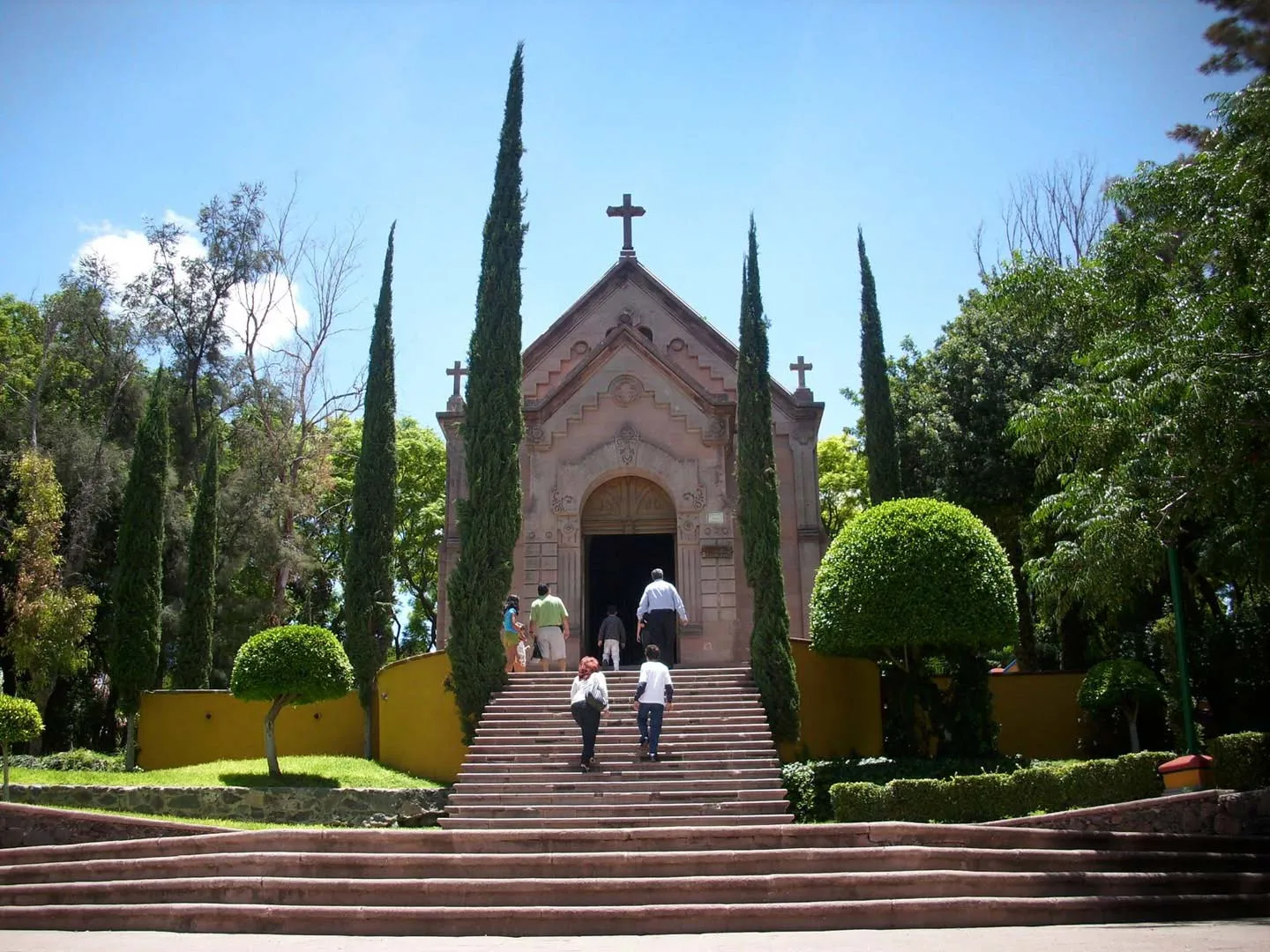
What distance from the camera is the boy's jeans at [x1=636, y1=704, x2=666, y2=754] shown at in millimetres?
15367

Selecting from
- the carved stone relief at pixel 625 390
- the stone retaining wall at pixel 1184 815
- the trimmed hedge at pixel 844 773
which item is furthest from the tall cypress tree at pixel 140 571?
the stone retaining wall at pixel 1184 815

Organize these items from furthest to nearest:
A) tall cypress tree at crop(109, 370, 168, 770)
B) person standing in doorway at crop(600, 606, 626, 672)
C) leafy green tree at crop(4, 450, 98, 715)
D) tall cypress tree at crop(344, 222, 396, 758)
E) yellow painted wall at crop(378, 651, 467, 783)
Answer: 1. leafy green tree at crop(4, 450, 98, 715)
2. tall cypress tree at crop(109, 370, 168, 770)
3. tall cypress tree at crop(344, 222, 396, 758)
4. person standing in doorway at crop(600, 606, 626, 672)
5. yellow painted wall at crop(378, 651, 467, 783)

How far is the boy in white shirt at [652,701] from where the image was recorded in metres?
15.2

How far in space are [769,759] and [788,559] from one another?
28.9 ft

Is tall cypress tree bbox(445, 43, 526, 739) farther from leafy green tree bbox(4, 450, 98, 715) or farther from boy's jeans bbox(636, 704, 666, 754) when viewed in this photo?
leafy green tree bbox(4, 450, 98, 715)

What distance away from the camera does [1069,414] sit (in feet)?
49.3

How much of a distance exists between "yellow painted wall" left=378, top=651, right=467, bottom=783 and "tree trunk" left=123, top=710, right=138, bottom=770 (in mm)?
5258

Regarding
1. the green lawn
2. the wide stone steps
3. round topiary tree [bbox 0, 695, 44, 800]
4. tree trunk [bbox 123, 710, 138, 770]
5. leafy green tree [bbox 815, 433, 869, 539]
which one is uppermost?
leafy green tree [bbox 815, 433, 869, 539]

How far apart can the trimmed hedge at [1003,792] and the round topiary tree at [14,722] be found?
11.7m

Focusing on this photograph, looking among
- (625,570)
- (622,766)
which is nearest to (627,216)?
(625,570)

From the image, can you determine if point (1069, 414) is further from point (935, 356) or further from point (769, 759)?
point (935, 356)

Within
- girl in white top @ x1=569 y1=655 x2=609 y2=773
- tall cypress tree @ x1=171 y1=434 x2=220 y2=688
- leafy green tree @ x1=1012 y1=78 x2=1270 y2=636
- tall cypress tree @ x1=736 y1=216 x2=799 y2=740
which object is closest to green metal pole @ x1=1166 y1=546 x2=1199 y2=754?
leafy green tree @ x1=1012 y1=78 x2=1270 y2=636

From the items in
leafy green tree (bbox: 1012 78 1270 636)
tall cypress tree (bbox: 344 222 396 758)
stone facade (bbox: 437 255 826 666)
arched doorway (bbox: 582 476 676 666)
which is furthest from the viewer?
arched doorway (bbox: 582 476 676 666)

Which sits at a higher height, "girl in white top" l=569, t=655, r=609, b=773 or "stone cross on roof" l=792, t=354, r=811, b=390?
"stone cross on roof" l=792, t=354, r=811, b=390
